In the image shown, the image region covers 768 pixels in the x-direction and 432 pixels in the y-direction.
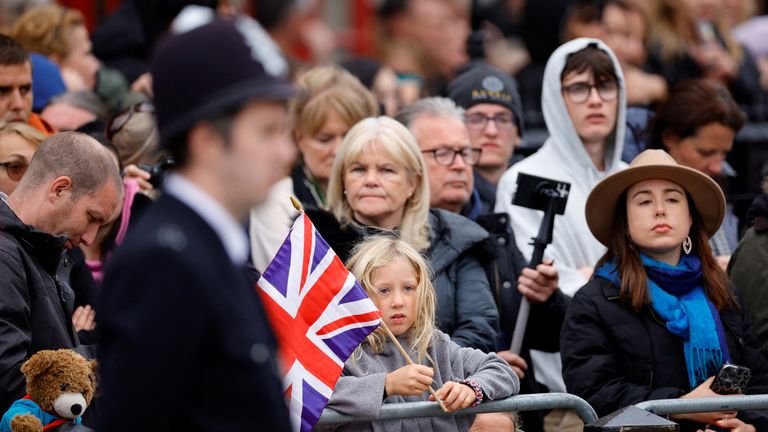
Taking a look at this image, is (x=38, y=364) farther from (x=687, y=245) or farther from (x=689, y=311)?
(x=687, y=245)

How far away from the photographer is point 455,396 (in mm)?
5328

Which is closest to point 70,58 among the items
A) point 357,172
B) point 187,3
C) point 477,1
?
point 187,3

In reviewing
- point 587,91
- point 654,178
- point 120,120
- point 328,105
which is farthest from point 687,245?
point 120,120

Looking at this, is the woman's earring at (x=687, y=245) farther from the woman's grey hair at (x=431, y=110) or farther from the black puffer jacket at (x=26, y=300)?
the black puffer jacket at (x=26, y=300)

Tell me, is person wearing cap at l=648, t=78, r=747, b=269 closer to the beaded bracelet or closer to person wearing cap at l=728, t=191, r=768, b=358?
person wearing cap at l=728, t=191, r=768, b=358

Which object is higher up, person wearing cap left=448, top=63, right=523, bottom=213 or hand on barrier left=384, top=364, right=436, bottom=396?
person wearing cap left=448, top=63, right=523, bottom=213

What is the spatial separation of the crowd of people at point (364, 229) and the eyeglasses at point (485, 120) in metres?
0.01

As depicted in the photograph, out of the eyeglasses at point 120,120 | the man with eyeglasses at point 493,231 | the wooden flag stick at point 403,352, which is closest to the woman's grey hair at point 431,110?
the man with eyeglasses at point 493,231

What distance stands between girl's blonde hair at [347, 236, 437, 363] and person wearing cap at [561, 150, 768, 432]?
77 cm

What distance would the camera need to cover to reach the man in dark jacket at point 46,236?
5359 millimetres

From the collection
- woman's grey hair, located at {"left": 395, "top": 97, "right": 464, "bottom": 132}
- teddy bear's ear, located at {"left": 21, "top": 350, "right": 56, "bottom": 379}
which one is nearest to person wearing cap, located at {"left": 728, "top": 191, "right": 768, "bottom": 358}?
woman's grey hair, located at {"left": 395, "top": 97, "right": 464, "bottom": 132}

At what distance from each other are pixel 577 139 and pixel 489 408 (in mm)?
2649

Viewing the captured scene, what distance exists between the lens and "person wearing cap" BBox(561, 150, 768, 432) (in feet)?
20.1

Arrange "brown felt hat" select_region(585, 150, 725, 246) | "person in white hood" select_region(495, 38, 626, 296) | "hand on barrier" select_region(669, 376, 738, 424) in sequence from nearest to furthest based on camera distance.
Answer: "hand on barrier" select_region(669, 376, 738, 424), "brown felt hat" select_region(585, 150, 725, 246), "person in white hood" select_region(495, 38, 626, 296)
